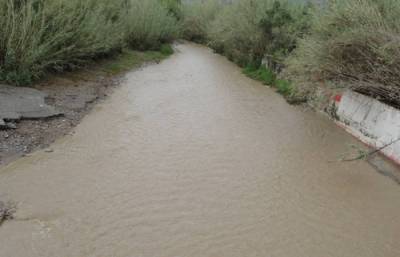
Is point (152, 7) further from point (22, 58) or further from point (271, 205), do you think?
point (271, 205)

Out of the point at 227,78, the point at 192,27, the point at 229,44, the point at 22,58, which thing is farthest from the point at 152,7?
the point at 22,58

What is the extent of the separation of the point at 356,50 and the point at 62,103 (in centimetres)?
630

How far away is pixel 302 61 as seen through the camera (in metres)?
8.92

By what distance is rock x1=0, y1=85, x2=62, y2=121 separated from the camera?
737 centimetres

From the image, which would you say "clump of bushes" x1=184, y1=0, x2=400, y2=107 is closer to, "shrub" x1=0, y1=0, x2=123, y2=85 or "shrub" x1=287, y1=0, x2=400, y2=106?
"shrub" x1=287, y1=0, x2=400, y2=106

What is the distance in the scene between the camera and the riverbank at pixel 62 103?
21.6 ft

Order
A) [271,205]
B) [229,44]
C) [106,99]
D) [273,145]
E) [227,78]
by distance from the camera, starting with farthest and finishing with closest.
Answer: [229,44] → [227,78] → [106,99] → [273,145] → [271,205]

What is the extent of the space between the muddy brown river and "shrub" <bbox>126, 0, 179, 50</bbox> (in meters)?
11.1

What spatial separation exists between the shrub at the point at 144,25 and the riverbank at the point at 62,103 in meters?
4.15

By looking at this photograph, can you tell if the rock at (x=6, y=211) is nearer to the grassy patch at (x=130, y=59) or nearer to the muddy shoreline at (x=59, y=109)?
the muddy shoreline at (x=59, y=109)

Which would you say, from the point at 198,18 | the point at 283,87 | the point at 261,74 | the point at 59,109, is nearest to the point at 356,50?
the point at 283,87

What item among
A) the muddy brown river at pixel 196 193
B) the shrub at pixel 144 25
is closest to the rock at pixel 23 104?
the muddy brown river at pixel 196 193

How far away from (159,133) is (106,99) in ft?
9.38

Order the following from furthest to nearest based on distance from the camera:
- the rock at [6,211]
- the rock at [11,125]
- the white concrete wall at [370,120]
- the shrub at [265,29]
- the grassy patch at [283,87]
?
1. the shrub at [265,29]
2. the grassy patch at [283,87]
3. the white concrete wall at [370,120]
4. the rock at [11,125]
5. the rock at [6,211]
